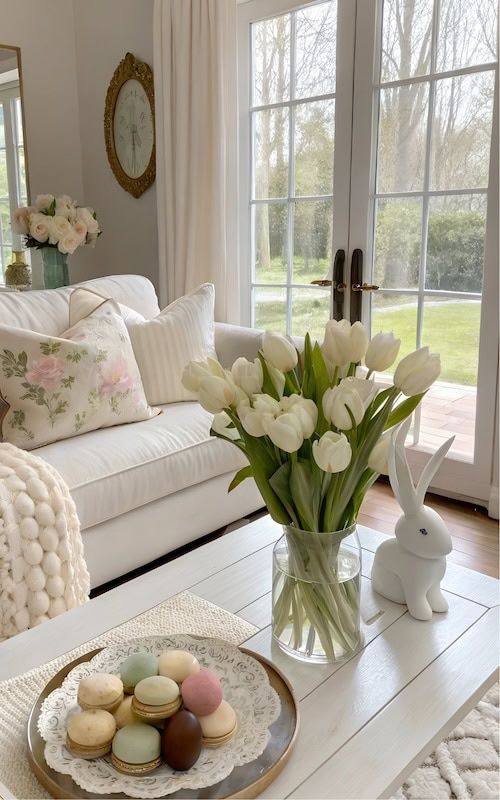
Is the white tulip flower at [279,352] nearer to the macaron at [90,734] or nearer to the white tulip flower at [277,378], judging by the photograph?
the white tulip flower at [277,378]

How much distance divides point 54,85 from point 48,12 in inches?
15.0

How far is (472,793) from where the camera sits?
4.52 feet

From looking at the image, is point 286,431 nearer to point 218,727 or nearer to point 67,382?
point 218,727

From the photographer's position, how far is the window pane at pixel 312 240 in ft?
10.1

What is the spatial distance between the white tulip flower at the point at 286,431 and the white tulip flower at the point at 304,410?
0.01 m

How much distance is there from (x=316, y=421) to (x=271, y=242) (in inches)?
98.2

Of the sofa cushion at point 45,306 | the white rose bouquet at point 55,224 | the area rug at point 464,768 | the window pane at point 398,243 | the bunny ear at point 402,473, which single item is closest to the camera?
the bunny ear at point 402,473

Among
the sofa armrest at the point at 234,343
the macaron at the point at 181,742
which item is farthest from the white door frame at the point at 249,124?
the macaron at the point at 181,742

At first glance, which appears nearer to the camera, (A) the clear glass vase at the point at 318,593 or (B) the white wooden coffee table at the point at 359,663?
(B) the white wooden coffee table at the point at 359,663

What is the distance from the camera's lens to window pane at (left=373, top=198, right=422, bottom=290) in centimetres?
279

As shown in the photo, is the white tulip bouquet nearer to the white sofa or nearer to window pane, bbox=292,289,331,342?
the white sofa

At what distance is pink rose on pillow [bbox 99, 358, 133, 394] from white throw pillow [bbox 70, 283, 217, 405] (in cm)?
21

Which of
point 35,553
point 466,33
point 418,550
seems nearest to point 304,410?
point 418,550

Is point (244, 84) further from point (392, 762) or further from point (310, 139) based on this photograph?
point (392, 762)
